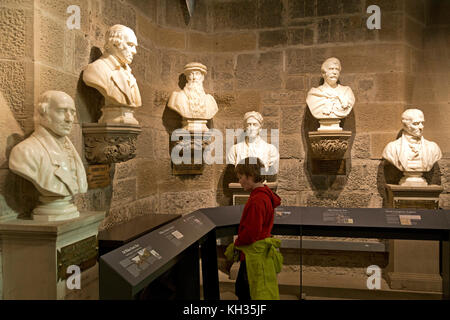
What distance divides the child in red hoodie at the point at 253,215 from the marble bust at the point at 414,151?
5.43 ft

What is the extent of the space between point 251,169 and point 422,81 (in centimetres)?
254

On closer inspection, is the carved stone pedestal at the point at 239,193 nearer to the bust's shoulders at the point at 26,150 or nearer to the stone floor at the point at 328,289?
the stone floor at the point at 328,289

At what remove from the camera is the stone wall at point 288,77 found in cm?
390

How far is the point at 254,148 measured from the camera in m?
3.79

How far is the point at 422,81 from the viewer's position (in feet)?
13.2

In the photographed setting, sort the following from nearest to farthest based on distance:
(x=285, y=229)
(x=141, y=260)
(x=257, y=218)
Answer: (x=141, y=260), (x=257, y=218), (x=285, y=229)

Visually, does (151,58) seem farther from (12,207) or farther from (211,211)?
(12,207)

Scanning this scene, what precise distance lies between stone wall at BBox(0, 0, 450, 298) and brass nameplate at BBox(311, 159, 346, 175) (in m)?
0.07

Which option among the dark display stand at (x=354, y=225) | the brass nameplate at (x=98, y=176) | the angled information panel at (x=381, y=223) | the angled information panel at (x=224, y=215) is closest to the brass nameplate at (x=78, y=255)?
the brass nameplate at (x=98, y=176)

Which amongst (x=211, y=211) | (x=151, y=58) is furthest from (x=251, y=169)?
(x=151, y=58)

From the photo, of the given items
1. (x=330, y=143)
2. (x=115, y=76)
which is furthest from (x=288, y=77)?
(x=115, y=76)

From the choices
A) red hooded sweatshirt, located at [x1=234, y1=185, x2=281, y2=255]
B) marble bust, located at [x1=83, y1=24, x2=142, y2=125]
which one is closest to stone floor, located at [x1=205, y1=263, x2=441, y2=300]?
red hooded sweatshirt, located at [x1=234, y1=185, x2=281, y2=255]

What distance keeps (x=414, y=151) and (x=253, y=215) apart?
6.60 ft

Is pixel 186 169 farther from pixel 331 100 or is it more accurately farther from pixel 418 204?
pixel 418 204
